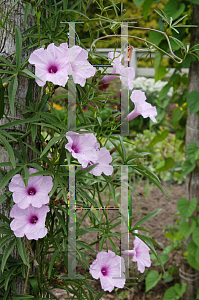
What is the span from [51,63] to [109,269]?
0.53 m

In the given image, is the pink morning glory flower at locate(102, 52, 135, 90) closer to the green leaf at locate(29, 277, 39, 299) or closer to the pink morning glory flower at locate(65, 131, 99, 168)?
the pink morning glory flower at locate(65, 131, 99, 168)

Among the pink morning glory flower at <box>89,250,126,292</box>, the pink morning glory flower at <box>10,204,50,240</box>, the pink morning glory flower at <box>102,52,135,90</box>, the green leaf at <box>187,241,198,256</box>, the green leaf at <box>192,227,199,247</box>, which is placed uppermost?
the pink morning glory flower at <box>102,52,135,90</box>

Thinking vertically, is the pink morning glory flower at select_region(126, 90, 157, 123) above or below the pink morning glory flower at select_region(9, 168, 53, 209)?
above

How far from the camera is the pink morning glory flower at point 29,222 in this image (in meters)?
0.65

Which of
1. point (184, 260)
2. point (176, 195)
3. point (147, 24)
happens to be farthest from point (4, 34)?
point (147, 24)

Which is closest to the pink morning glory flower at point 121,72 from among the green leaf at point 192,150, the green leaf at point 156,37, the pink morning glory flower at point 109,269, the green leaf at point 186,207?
the pink morning glory flower at point 109,269

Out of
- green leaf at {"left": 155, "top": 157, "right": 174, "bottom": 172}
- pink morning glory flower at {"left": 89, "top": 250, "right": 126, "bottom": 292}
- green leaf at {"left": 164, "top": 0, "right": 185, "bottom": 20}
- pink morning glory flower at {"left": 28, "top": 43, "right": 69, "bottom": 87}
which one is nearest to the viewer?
pink morning glory flower at {"left": 28, "top": 43, "right": 69, "bottom": 87}

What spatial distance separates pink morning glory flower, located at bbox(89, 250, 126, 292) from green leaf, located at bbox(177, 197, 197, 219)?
916 millimetres

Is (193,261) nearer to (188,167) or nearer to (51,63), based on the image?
(188,167)

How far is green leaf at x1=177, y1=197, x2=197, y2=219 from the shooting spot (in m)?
1.60

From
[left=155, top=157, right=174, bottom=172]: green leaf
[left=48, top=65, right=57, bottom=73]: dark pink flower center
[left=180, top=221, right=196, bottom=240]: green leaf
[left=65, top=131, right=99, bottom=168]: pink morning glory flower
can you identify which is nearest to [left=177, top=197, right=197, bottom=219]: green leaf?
[left=180, top=221, right=196, bottom=240]: green leaf

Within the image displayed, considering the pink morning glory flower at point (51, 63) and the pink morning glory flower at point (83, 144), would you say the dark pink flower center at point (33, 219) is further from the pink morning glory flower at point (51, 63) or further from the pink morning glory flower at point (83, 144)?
the pink morning glory flower at point (51, 63)

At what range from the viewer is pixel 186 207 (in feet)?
5.34

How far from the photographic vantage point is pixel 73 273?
0.79 metres
